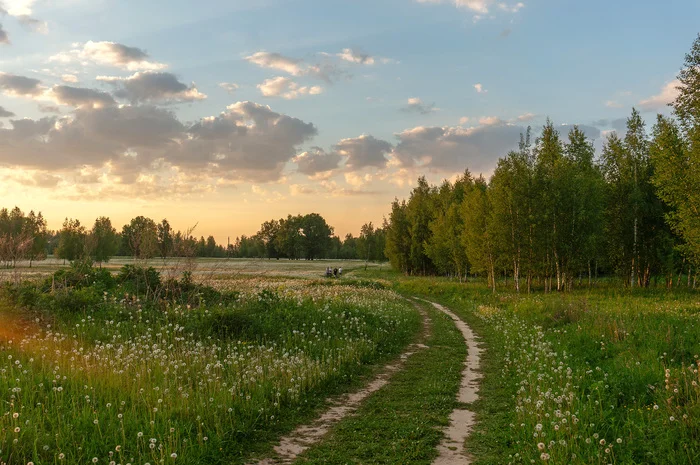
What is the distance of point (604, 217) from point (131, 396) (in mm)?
44656

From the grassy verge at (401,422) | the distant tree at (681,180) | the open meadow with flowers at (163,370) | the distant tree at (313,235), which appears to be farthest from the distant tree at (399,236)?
the distant tree at (313,235)

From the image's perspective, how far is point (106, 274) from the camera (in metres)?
22.8

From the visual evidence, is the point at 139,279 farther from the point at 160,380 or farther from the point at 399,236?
the point at 399,236

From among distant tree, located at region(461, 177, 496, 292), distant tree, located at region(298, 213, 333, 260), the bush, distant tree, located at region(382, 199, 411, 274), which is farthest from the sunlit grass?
distant tree, located at region(298, 213, 333, 260)

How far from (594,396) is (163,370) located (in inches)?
376

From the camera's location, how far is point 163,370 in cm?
1116

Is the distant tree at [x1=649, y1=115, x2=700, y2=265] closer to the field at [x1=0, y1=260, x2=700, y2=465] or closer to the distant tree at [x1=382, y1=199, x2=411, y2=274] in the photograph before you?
the field at [x1=0, y1=260, x2=700, y2=465]

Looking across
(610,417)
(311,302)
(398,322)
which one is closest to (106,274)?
(311,302)

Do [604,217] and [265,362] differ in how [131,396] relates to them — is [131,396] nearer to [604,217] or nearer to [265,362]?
[265,362]

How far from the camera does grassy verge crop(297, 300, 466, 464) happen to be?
770 centimetres

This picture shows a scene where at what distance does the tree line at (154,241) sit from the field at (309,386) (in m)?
1.39

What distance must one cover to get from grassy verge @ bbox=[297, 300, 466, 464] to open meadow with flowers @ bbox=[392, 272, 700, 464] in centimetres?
81

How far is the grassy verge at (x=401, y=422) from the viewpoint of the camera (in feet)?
25.2

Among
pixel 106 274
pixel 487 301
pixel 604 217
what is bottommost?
pixel 487 301
